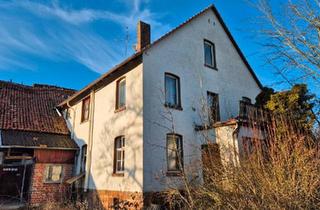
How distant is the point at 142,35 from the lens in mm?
13602

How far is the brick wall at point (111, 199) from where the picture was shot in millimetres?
10148

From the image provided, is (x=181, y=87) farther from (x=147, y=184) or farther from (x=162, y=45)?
(x=147, y=184)

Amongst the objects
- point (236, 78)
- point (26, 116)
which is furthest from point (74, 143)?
point (236, 78)

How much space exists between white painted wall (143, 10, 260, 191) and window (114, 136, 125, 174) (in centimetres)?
197

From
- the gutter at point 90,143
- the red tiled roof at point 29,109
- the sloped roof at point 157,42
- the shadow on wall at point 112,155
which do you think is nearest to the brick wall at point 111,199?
the shadow on wall at point 112,155

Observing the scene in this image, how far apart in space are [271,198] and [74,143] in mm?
13848

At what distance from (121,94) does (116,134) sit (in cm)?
208

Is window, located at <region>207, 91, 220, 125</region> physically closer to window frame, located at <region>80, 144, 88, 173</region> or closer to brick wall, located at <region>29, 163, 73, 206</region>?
window frame, located at <region>80, 144, 88, 173</region>

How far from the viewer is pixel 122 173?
11.7 metres

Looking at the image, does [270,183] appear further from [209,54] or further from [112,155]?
[209,54]

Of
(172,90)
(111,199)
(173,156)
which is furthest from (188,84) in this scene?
(111,199)

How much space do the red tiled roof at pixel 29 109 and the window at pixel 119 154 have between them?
641 cm

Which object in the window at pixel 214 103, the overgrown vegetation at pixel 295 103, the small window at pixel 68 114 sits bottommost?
the overgrown vegetation at pixel 295 103

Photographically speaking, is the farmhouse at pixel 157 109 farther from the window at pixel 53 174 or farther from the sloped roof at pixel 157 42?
the window at pixel 53 174
